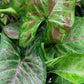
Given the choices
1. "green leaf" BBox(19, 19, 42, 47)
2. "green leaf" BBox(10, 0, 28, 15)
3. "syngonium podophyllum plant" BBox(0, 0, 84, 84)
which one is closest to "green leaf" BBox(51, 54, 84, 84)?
"syngonium podophyllum plant" BBox(0, 0, 84, 84)

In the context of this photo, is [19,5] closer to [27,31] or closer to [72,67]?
[27,31]

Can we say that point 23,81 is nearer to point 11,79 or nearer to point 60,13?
point 11,79

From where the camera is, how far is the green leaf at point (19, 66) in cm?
45

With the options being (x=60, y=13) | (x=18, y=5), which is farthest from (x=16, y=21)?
(x=60, y=13)

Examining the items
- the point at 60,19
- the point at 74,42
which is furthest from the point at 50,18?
the point at 74,42

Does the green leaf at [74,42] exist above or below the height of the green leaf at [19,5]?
below

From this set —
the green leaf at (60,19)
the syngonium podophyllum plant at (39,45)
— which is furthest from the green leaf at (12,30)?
the green leaf at (60,19)

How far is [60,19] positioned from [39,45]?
0.12 m

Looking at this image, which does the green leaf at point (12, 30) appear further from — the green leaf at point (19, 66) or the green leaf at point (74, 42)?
the green leaf at point (74, 42)

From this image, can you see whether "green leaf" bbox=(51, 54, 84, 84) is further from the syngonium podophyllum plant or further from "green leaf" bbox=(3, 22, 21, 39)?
"green leaf" bbox=(3, 22, 21, 39)

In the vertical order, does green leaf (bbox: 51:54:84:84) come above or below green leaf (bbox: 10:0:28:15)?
below

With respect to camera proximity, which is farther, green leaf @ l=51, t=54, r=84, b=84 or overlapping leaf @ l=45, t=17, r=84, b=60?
overlapping leaf @ l=45, t=17, r=84, b=60

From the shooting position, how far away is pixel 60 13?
49cm

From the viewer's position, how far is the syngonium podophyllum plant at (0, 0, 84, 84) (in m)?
0.46
